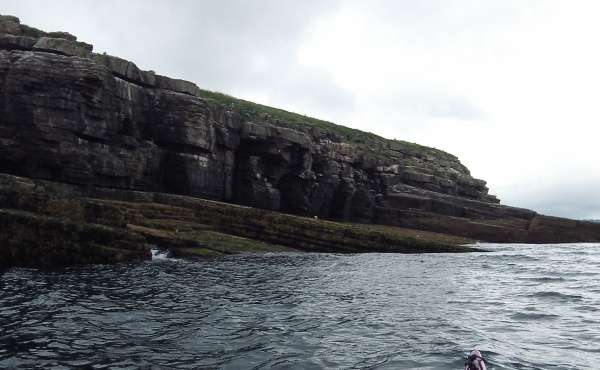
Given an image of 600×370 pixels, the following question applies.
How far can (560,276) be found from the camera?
22.9 metres

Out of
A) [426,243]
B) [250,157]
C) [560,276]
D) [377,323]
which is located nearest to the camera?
[377,323]

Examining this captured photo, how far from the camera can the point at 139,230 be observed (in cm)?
2773

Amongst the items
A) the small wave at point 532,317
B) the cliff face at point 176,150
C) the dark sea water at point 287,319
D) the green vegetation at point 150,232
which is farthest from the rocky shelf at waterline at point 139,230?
the small wave at point 532,317

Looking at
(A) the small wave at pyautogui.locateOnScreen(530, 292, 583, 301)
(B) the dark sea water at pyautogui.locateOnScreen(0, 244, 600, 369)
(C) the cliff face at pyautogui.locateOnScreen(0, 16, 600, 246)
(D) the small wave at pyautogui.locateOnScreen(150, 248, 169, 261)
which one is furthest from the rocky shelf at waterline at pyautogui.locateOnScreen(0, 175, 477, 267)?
(A) the small wave at pyautogui.locateOnScreen(530, 292, 583, 301)

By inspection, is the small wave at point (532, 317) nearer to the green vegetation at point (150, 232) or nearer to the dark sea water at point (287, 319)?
the dark sea water at point (287, 319)

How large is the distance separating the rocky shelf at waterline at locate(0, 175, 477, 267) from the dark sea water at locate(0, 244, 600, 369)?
65.8 inches

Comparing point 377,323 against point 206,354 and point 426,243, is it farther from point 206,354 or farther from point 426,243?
point 426,243

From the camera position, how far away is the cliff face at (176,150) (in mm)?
31969

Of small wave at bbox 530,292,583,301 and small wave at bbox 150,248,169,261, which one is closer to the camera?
small wave at bbox 530,292,583,301

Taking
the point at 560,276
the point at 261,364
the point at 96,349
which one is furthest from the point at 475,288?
the point at 96,349

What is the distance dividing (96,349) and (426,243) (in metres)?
31.9

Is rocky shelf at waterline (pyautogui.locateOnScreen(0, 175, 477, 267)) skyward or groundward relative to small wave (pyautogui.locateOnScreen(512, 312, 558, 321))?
skyward

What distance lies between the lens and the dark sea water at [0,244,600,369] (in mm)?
10352

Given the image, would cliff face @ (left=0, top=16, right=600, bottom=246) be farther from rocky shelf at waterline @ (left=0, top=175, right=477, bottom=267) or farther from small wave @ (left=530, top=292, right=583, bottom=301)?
small wave @ (left=530, top=292, right=583, bottom=301)
